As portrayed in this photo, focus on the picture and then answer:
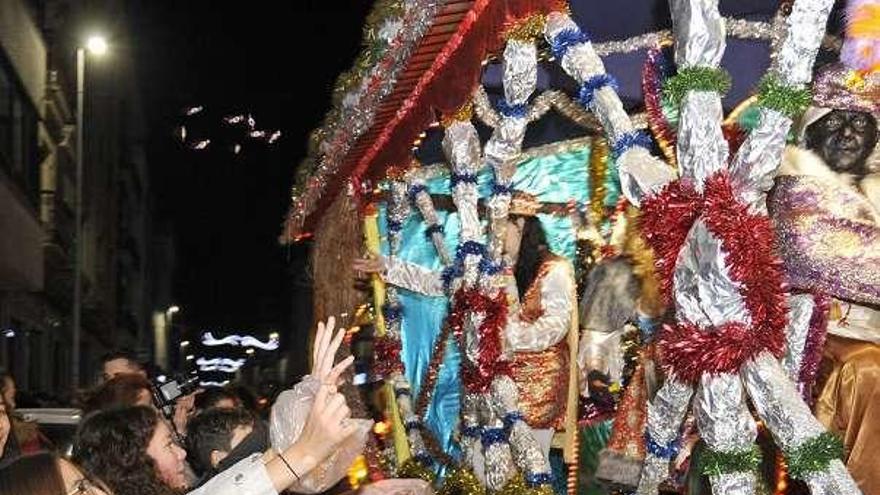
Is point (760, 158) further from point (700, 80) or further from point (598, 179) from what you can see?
point (598, 179)

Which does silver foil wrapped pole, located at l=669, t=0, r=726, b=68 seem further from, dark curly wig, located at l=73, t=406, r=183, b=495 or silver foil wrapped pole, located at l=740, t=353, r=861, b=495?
dark curly wig, located at l=73, t=406, r=183, b=495

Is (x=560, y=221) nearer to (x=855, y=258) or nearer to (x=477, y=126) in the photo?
(x=477, y=126)

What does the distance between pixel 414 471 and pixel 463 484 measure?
7.09 ft

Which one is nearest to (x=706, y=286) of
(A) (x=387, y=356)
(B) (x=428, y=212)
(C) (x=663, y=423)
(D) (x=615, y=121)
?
(C) (x=663, y=423)

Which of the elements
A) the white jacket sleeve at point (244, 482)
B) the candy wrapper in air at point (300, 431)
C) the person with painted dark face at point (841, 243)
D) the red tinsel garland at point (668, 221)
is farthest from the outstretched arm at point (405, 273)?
the white jacket sleeve at point (244, 482)

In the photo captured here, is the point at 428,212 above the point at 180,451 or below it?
above

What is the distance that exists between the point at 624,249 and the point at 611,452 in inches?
78.4

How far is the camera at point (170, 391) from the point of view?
8.37 metres

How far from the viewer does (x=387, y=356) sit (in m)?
12.3

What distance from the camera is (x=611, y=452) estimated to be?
27.6 feet

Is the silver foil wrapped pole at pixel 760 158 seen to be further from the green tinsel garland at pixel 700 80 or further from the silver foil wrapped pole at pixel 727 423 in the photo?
the silver foil wrapped pole at pixel 727 423

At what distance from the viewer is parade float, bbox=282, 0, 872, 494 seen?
5.17 metres

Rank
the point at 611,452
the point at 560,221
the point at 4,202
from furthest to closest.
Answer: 1. the point at 4,202
2. the point at 560,221
3. the point at 611,452

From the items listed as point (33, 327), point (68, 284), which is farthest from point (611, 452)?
point (68, 284)
